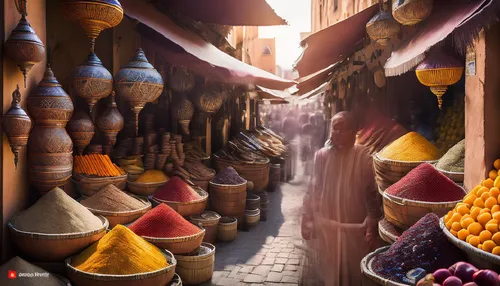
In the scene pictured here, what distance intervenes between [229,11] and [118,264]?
483 cm

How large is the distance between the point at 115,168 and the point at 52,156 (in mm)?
1123

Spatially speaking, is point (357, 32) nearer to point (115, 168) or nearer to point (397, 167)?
point (397, 167)

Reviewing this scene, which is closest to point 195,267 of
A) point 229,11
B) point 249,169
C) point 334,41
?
point 334,41

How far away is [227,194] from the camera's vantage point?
5.60 m

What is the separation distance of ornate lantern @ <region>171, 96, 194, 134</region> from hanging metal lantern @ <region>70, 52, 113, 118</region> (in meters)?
1.95

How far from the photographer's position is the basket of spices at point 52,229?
2.83 m

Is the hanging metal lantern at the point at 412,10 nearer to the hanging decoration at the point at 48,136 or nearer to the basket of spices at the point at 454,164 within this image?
the basket of spices at the point at 454,164

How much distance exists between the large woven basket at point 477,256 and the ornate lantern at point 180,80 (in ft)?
13.8

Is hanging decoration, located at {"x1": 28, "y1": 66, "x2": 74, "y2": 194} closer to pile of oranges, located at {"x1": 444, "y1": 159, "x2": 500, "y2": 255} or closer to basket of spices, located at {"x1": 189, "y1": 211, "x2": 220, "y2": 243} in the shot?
basket of spices, located at {"x1": 189, "y1": 211, "x2": 220, "y2": 243}

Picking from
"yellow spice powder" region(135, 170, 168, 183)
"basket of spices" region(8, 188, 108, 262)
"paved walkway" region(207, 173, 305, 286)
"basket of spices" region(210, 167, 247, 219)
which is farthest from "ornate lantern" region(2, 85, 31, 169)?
"basket of spices" region(210, 167, 247, 219)

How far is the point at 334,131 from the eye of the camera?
309cm

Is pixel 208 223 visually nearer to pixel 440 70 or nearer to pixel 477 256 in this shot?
pixel 440 70

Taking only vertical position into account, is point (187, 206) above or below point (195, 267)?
above

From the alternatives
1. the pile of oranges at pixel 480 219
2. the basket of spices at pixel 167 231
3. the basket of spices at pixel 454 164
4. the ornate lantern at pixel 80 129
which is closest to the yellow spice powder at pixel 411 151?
the basket of spices at pixel 454 164
